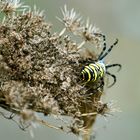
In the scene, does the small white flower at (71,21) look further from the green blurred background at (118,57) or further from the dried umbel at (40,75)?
the green blurred background at (118,57)

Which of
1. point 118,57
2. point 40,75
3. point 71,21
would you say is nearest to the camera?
point 40,75

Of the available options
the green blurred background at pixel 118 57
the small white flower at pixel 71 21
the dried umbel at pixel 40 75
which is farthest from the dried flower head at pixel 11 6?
the green blurred background at pixel 118 57

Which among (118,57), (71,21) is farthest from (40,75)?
(118,57)

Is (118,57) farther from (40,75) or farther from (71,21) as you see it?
(40,75)

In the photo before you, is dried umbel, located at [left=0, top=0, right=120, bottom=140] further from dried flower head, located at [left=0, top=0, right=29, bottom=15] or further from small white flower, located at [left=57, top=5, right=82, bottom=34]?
small white flower, located at [left=57, top=5, right=82, bottom=34]

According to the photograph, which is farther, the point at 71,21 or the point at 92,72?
the point at 71,21

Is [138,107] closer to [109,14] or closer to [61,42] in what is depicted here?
[109,14]
